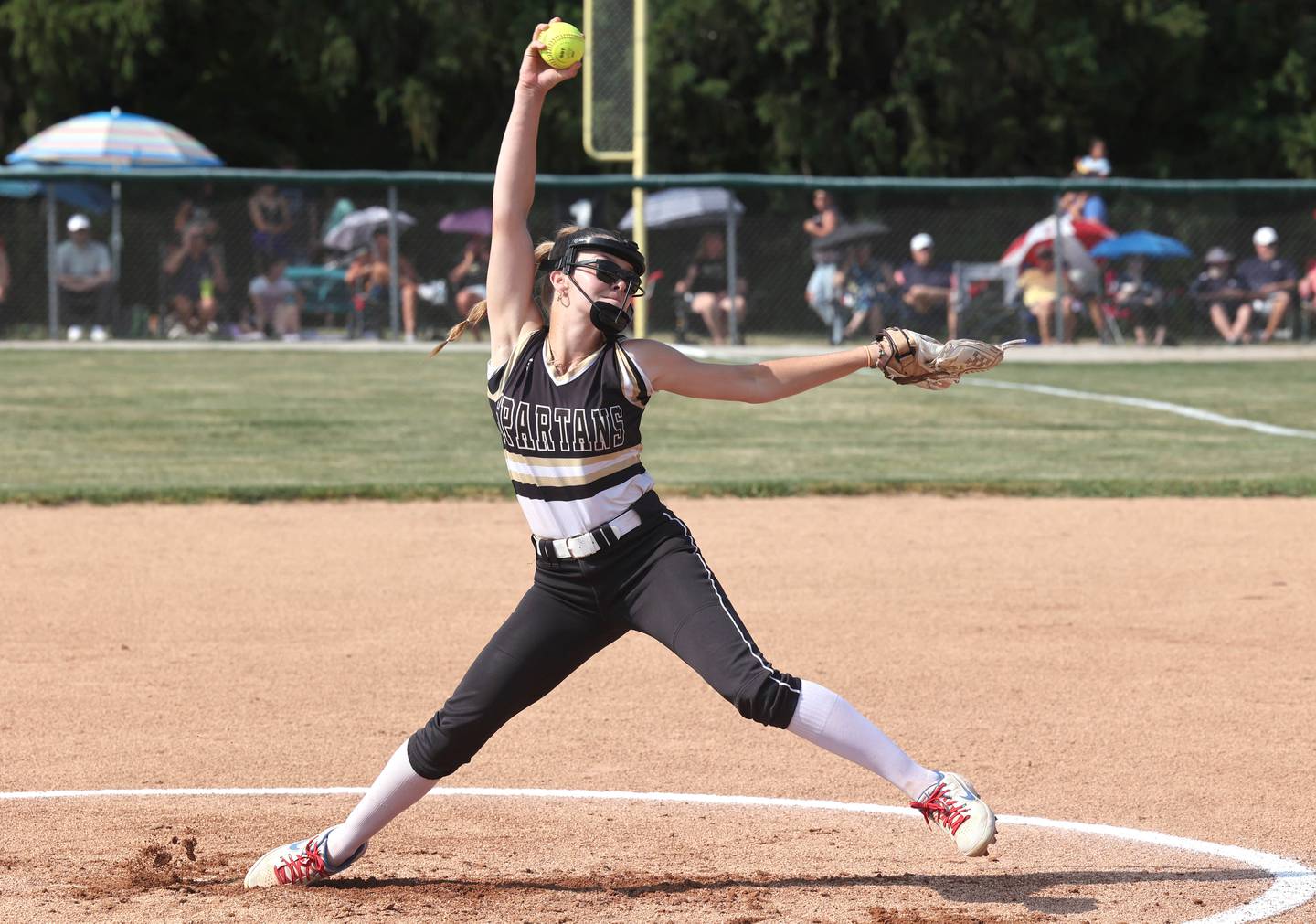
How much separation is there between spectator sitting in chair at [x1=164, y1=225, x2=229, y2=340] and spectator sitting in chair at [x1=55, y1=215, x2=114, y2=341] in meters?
0.74

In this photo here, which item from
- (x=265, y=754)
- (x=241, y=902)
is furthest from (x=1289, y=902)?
(x=265, y=754)

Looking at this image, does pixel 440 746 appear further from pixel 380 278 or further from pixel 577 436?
pixel 380 278

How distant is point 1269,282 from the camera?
74.0ft

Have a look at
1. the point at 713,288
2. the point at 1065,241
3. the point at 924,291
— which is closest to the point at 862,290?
the point at 924,291

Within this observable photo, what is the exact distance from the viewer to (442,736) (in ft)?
15.9

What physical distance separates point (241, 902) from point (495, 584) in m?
4.90

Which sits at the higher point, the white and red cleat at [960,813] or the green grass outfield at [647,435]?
the green grass outfield at [647,435]

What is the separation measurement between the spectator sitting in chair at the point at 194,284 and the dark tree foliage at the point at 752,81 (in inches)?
376

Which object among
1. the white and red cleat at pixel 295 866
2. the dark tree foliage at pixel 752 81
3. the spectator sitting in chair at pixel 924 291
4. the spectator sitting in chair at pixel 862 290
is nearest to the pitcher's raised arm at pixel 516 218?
the white and red cleat at pixel 295 866

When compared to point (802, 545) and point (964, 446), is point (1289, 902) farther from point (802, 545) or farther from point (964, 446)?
point (964, 446)

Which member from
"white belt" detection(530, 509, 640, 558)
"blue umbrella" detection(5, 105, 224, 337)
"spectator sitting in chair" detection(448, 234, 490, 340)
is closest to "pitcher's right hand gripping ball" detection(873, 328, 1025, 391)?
"white belt" detection(530, 509, 640, 558)

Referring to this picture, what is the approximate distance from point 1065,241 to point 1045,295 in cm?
68

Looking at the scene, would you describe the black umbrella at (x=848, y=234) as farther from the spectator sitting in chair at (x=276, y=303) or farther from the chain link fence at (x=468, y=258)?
the spectator sitting in chair at (x=276, y=303)

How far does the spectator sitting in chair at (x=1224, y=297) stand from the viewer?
22.6m
